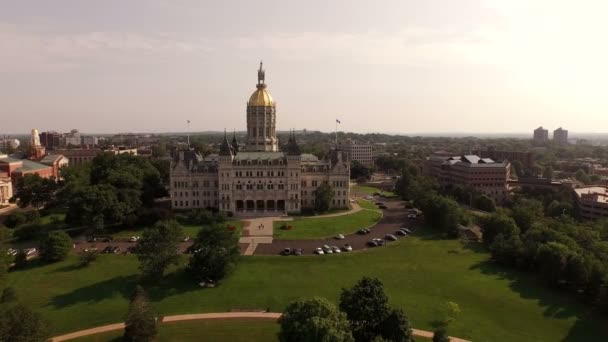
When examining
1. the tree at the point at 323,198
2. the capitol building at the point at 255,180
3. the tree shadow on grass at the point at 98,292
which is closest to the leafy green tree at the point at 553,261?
the tree at the point at 323,198

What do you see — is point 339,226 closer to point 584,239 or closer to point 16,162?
point 584,239

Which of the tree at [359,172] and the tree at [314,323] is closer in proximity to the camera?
the tree at [314,323]

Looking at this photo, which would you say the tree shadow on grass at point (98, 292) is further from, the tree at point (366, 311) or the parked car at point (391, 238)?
the parked car at point (391, 238)

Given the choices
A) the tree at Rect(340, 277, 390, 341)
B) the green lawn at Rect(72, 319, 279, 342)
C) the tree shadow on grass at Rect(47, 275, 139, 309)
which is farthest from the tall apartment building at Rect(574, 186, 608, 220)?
the tree shadow on grass at Rect(47, 275, 139, 309)

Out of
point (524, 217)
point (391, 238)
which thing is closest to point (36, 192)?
point (391, 238)

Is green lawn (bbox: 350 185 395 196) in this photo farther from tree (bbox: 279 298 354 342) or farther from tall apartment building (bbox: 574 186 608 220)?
tree (bbox: 279 298 354 342)

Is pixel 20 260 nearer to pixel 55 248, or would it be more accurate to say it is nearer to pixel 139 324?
pixel 55 248

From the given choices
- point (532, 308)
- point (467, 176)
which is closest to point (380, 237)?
point (532, 308)
